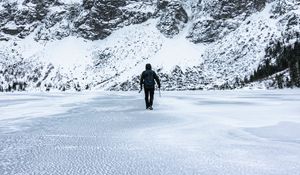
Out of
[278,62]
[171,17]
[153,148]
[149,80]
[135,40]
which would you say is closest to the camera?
[153,148]

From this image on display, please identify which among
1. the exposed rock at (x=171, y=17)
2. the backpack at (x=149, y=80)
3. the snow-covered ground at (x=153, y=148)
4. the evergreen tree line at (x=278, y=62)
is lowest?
the snow-covered ground at (x=153, y=148)

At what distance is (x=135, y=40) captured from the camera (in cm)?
13975

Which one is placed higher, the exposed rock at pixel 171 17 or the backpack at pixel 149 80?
the exposed rock at pixel 171 17

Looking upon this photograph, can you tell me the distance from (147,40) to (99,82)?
24428mm

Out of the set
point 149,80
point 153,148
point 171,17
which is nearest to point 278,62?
point 171,17

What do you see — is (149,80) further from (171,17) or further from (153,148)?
(171,17)

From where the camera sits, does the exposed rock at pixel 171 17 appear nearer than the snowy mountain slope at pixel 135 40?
No

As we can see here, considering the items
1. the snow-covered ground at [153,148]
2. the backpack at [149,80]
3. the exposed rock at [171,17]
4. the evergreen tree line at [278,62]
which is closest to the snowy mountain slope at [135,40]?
the exposed rock at [171,17]

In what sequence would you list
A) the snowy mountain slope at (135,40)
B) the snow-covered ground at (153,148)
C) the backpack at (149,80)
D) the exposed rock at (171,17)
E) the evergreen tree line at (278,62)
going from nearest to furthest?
1. the snow-covered ground at (153,148)
2. the backpack at (149,80)
3. the evergreen tree line at (278,62)
4. the snowy mountain slope at (135,40)
5. the exposed rock at (171,17)

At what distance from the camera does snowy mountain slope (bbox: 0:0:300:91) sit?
11462 cm

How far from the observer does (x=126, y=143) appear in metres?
8.17

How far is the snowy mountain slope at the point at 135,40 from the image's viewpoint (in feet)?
376

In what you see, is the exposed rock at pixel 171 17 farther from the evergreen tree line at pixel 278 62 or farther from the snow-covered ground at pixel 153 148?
the snow-covered ground at pixel 153 148

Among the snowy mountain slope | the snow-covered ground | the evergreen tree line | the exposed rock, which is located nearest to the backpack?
the snow-covered ground
